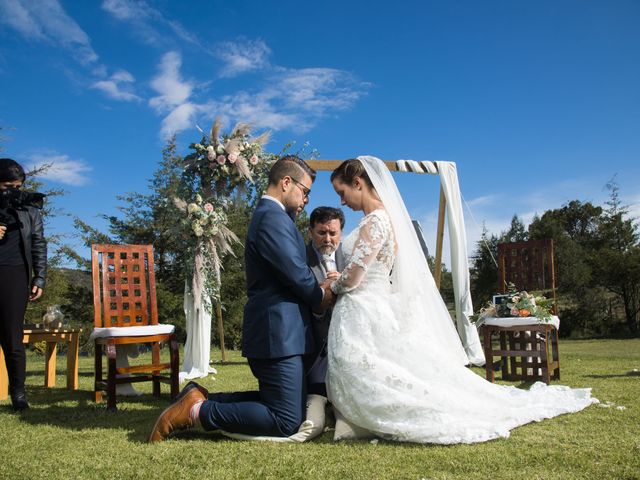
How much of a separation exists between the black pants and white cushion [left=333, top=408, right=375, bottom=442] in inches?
122

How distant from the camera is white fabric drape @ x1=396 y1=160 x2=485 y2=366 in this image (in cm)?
868

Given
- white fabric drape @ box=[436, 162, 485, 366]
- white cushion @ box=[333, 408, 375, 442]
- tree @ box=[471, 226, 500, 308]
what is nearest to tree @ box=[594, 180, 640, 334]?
tree @ box=[471, 226, 500, 308]

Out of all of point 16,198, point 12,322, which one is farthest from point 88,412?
point 16,198

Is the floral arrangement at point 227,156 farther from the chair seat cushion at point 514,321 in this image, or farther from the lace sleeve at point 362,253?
the lace sleeve at point 362,253

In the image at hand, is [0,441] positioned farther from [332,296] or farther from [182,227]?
[182,227]

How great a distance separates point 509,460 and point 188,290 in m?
5.67

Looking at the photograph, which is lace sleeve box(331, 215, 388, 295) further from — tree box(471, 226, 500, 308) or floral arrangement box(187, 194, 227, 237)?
tree box(471, 226, 500, 308)

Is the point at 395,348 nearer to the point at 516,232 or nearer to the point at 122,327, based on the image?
the point at 122,327

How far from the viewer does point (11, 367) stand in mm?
4805

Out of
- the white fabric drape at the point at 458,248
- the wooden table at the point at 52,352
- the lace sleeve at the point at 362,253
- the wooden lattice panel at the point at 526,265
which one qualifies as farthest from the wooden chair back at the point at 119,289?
the white fabric drape at the point at 458,248

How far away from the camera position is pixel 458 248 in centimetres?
883

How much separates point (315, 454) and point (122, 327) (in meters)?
2.90

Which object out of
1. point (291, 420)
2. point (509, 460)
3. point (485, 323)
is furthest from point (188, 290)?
point (509, 460)

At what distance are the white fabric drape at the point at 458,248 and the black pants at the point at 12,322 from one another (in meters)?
5.94
